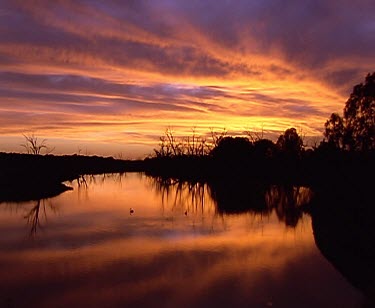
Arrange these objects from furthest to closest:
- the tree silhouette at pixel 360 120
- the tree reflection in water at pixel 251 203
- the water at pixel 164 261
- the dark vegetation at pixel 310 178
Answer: the tree silhouette at pixel 360 120 → the tree reflection in water at pixel 251 203 → the dark vegetation at pixel 310 178 → the water at pixel 164 261

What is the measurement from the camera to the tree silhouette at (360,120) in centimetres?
3547

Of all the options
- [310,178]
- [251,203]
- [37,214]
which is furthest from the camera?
[310,178]

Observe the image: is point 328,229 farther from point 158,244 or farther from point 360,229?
point 158,244

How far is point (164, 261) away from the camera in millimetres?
14422

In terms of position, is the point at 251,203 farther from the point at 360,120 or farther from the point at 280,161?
the point at 280,161

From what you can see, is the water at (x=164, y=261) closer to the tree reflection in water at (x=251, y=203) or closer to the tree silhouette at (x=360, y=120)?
the tree reflection in water at (x=251, y=203)

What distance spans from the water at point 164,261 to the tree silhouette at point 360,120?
13.5 meters

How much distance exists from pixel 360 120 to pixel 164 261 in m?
26.7

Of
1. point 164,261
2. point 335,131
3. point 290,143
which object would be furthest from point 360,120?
point 164,261

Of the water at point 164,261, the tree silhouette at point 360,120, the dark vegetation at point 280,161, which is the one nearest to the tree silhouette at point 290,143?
the dark vegetation at point 280,161

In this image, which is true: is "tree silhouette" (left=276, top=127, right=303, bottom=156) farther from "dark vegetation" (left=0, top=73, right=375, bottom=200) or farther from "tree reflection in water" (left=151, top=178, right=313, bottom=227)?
"tree reflection in water" (left=151, top=178, right=313, bottom=227)

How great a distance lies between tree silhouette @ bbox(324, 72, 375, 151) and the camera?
Result: 116ft

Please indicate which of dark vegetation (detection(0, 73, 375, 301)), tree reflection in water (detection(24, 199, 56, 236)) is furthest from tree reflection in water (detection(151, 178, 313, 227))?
tree reflection in water (detection(24, 199, 56, 236))

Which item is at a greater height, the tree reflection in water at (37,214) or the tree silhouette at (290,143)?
the tree silhouette at (290,143)
